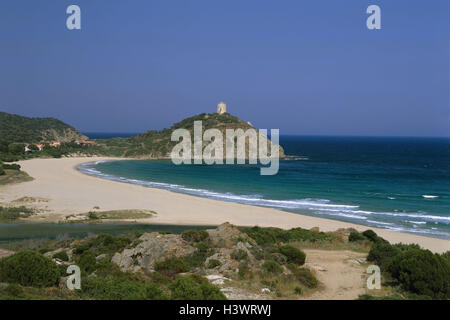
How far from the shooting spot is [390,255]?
1594 centimetres

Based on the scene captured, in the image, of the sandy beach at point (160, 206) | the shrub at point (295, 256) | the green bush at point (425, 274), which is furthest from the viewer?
the sandy beach at point (160, 206)

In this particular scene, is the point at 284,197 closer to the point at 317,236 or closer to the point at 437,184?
the point at 317,236

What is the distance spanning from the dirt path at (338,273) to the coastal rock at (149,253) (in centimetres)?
597

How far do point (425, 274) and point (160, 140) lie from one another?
370ft

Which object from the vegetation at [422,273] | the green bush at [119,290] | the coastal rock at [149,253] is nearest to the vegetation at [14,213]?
the coastal rock at [149,253]

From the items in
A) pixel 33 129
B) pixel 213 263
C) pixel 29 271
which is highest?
pixel 33 129

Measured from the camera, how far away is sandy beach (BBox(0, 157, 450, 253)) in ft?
94.3

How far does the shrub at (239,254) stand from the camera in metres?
14.6

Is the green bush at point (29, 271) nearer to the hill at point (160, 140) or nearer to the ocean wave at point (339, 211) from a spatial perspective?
the ocean wave at point (339, 211)

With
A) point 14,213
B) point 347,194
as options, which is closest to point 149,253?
point 14,213

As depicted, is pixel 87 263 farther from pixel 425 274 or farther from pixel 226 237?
pixel 425 274

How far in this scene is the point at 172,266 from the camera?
13.9 meters

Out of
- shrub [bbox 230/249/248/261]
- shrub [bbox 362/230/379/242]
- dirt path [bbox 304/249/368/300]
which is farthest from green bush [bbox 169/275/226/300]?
shrub [bbox 362/230/379/242]

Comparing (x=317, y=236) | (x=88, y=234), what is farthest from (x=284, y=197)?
(x=88, y=234)
